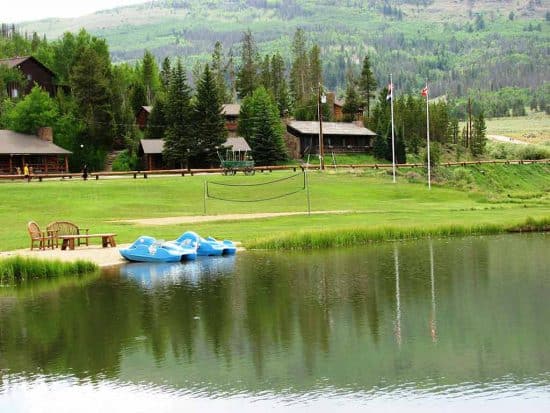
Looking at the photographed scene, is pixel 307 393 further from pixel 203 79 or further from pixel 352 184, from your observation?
pixel 203 79

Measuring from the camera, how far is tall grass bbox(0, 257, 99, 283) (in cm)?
3409

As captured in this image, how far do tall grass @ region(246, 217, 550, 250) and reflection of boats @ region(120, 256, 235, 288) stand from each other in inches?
151

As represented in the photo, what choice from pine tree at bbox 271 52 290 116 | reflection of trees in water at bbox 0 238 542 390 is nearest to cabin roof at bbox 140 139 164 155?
pine tree at bbox 271 52 290 116

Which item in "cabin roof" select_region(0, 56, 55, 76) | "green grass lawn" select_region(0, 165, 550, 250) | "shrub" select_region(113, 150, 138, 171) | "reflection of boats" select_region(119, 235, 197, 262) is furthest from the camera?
"cabin roof" select_region(0, 56, 55, 76)

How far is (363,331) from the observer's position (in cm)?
2364

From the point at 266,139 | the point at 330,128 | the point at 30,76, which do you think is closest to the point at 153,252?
the point at 266,139

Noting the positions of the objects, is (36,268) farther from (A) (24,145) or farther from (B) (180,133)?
(A) (24,145)

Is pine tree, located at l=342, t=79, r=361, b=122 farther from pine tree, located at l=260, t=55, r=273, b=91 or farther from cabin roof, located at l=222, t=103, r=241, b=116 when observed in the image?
cabin roof, located at l=222, t=103, r=241, b=116

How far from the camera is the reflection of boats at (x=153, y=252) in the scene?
38.6 meters

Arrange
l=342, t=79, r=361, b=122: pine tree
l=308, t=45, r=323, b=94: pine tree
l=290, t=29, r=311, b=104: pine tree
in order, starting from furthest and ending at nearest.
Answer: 1. l=308, t=45, r=323, b=94: pine tree
2. l=290, t=29, r=311, b=104: pine tree
3. l=342, t=79, r=361, b=122: pine tree

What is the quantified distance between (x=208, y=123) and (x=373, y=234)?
59918 millimetres

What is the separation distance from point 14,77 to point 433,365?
116703 millimetres

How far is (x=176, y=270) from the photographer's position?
36.4 meters

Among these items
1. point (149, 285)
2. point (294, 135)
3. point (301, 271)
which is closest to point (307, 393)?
point (149, 285)
